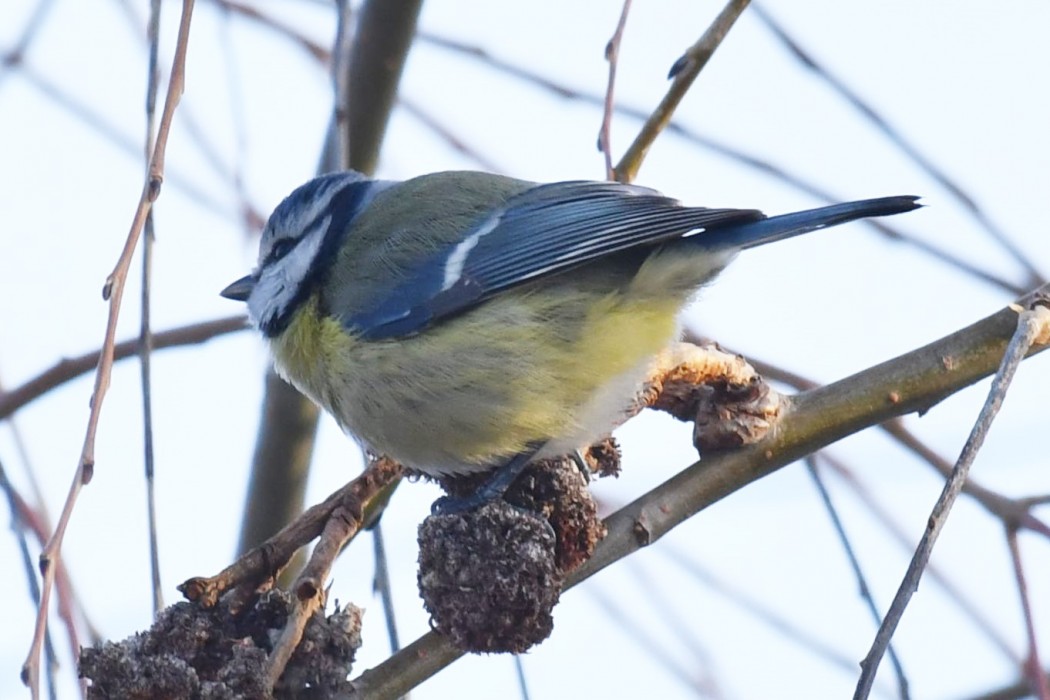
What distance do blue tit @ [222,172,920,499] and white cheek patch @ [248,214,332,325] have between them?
1cm

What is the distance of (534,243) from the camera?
2768 mm

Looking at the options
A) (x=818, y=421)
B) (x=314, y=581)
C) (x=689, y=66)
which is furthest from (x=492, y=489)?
(x=689, y=66)

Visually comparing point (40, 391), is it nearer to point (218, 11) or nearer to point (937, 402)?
point (218, 11)

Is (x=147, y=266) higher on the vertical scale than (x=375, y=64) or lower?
lower

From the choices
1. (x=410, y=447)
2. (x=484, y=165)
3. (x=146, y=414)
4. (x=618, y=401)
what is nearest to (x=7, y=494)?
(x=146, y=414)

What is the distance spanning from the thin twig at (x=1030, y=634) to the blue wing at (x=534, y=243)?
801 mm

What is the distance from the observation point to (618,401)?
2.52 metres

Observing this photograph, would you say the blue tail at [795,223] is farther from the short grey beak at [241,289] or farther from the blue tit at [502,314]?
the short grey beak at [241,289]

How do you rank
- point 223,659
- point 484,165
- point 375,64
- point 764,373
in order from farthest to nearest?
point 484,165 → point 375,64 → point 764,373 → point 223,659

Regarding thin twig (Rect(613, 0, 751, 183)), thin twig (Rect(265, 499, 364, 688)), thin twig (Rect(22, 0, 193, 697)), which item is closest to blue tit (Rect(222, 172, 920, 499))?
thin twig (Rect(613, 0, 751, 183))

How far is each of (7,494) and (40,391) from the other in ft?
1.80

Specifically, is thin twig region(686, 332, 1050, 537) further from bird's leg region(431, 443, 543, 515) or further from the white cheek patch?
the white cheek patch

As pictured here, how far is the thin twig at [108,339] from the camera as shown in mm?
1582

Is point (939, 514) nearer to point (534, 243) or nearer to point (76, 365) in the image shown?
point (534, 243)
